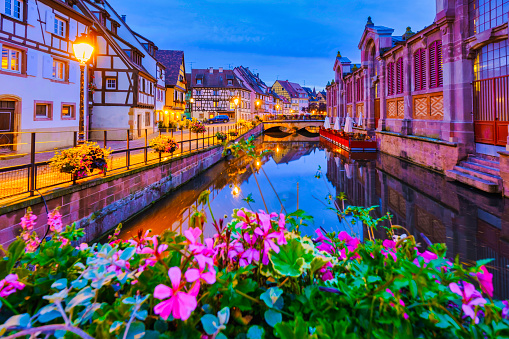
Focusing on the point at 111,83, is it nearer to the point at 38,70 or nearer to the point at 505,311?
the point at 38,70

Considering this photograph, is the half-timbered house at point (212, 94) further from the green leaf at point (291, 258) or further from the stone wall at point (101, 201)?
the green leaf at point (291, 258)

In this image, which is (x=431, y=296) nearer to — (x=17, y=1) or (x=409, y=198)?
(x=409, y=198)

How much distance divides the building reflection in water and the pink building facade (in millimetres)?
2085

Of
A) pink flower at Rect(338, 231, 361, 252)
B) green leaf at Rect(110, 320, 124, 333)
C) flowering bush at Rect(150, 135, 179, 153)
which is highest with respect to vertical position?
green leaf at Rect(110, 320, 124, 333)

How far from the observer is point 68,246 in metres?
1.43

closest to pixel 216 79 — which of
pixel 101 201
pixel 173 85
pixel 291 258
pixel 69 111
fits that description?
pixel 173 85

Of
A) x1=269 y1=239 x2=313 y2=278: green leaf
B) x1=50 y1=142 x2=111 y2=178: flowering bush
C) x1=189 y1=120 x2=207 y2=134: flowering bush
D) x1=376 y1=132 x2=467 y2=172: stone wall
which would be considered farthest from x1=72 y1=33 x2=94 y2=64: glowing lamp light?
x1=376 y1=132 x2=467 y2=172: stone wall

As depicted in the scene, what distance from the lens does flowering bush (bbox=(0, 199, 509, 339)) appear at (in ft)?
2.86

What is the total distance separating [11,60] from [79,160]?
10584 millimetres

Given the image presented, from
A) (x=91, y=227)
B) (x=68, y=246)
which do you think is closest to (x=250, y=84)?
(x=91, y=227)

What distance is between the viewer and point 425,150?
58.1ft

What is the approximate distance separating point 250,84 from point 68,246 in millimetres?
74966

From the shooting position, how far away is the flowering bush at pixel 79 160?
25.5 feet

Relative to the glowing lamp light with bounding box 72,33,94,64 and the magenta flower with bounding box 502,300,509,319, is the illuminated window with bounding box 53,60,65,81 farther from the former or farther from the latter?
the magenta flower with bounding box 502,300,509,319
